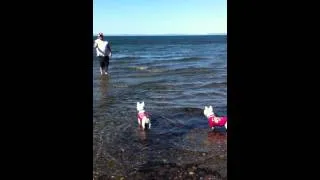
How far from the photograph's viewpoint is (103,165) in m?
5.16

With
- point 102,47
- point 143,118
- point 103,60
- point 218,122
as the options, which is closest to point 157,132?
point 143,118

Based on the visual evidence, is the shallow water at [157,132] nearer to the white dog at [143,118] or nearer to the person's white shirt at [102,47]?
the white dog at [143,118]

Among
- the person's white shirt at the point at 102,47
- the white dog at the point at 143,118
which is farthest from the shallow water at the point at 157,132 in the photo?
the person's white shirt at the point at 102,47

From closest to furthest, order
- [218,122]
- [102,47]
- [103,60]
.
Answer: [218,122], [102,47], [103,60]

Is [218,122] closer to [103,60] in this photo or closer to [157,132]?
[157,132]

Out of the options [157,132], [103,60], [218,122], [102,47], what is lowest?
[157,132]

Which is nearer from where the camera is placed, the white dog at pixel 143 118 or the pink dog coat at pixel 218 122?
the pink dog coat at pixel 218 122

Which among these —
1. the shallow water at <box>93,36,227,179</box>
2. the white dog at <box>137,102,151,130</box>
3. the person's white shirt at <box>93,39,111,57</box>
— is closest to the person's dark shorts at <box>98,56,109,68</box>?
the person's white shirt at <box>93,39,111,57</box>

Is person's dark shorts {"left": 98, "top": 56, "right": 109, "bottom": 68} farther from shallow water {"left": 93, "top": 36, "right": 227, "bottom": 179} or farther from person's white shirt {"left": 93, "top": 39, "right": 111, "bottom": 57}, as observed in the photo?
shallow water {"left": 93, "top": 36, "right": 227, "bottom": 179}
